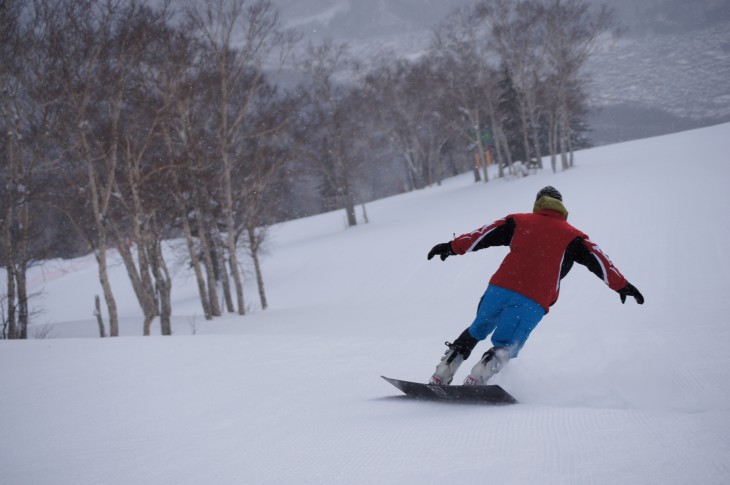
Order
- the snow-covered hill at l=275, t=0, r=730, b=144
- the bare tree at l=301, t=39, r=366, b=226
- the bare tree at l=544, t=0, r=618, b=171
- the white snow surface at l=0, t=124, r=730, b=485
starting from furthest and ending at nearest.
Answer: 1. the snow-covered hill at l=275, t=0, r=730, b=144
2. the bare tree at l=301, t=39, r=366, b=226
3. the bare tree at l=544, t=0, r=618, b=171
4. the white snow surface at l=0, t=124, r=730, b=485

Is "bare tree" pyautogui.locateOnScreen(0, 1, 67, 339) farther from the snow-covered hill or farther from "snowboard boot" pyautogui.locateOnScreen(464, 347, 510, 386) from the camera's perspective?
the snow-covered hill

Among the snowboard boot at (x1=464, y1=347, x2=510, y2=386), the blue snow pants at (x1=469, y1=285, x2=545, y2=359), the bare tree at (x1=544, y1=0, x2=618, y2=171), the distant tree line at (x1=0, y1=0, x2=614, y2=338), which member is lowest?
the snowboard boot at (x1=464, y1=347, x2=510, y2=386)

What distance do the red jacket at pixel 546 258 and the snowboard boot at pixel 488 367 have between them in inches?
21.3

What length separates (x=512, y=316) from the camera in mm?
3758

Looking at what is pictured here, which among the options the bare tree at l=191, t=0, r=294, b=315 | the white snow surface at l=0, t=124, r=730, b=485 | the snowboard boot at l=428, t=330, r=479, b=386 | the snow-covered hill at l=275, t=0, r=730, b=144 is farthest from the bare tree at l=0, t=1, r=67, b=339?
the snow-covered hill at l=275, t=0, r=730, b=144

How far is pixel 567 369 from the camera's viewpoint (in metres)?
4.48

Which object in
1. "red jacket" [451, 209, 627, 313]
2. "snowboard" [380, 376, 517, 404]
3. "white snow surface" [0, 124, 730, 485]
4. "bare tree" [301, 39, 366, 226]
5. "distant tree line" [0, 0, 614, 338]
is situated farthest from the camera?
"bare tree" [301, 39, 366, 226]

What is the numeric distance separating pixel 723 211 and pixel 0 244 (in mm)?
25341

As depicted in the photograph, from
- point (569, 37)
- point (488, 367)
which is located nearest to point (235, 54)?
point (488, 367)

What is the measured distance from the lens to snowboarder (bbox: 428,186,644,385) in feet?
12.3

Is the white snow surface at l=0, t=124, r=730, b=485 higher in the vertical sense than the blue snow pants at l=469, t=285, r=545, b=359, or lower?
lower

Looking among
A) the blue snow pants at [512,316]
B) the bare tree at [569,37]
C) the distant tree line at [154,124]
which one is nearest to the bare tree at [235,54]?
the distant tree line at [154,124]

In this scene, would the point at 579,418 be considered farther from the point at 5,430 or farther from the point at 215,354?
the point at 215,354

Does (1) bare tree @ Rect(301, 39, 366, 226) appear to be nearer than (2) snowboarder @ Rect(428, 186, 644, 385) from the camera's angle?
No
